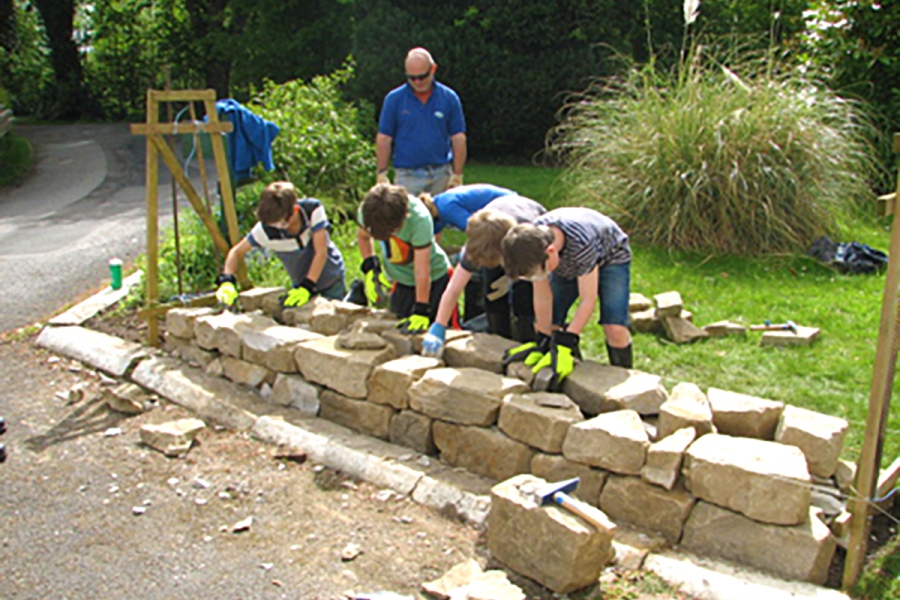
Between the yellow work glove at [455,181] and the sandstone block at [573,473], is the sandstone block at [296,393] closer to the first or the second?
the sandstone block at [573,473]

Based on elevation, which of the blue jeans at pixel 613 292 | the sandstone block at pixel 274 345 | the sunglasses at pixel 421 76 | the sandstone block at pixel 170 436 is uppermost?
the sunglasses at pixel 421 76

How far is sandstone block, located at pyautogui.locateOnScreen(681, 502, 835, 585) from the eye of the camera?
328 centimetres

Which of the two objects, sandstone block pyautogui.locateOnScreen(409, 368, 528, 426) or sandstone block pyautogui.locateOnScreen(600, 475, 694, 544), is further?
sandstone block pyautogui.locateOnScreen(409, 368, 528, 426)

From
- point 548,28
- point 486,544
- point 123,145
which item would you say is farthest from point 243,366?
point 123,145

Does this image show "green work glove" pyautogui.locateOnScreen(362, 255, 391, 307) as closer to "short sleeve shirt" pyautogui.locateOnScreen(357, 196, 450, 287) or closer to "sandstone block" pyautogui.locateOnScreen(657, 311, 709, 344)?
"short sleeve shirt" pyautogui.locateOnScreen(357, 196, 450, 287)

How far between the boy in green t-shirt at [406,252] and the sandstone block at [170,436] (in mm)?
1322

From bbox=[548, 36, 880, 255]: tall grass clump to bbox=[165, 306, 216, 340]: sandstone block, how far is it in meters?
3.85

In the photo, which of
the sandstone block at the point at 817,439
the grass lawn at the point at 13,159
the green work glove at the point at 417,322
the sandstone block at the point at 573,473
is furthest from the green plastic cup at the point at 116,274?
the grass lawn at the point at 13,159

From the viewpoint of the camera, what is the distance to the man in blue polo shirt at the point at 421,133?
6621 mm

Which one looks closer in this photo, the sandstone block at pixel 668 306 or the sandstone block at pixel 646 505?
the sandstone block at pixel 646 505

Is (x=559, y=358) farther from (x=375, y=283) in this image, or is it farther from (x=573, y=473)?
(x=375, y=283)

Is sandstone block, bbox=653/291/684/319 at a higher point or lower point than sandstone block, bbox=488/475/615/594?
higher

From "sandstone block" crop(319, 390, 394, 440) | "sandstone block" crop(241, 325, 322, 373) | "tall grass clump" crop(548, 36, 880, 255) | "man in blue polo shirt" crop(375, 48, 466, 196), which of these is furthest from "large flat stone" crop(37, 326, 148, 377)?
"tall grass clump" crop(548, 36, 880, 255)

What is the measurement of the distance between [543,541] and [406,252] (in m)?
2.37
